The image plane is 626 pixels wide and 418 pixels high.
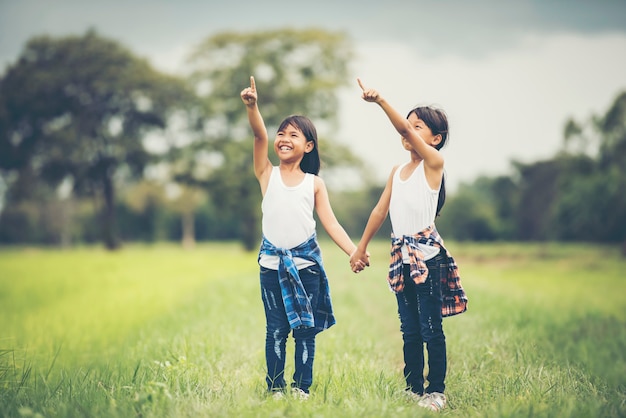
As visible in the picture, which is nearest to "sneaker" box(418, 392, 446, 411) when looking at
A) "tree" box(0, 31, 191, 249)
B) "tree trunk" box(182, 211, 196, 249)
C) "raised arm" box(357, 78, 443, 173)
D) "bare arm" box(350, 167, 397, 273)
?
"bare arm" box(350, 167, 397, 273)

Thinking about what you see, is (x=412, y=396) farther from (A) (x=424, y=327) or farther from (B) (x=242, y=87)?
(B) (x=242, y=87)

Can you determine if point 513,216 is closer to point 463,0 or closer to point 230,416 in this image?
point 463,0

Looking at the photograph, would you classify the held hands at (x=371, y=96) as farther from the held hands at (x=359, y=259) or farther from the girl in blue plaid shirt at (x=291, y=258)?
the held hands at (x=359, y=259)

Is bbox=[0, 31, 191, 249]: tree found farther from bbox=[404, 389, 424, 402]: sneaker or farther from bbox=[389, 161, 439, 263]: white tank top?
bbox=[404, 389, 424, 402]: sneaker

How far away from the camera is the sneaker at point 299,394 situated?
326cm

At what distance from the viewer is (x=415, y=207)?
11.9 feet

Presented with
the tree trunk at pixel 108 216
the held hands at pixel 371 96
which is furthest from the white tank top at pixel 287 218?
the tree trunk at pixel 108 216

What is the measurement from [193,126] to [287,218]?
87.9ft

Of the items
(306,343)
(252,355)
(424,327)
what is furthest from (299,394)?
(252,355)

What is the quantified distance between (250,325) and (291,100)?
68.7 feet

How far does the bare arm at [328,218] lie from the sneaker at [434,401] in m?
1.09

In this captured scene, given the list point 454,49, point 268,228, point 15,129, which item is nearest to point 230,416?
point 268,228

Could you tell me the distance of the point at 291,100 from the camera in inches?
A: 1040

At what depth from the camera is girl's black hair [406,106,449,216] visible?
3764 millimetres
